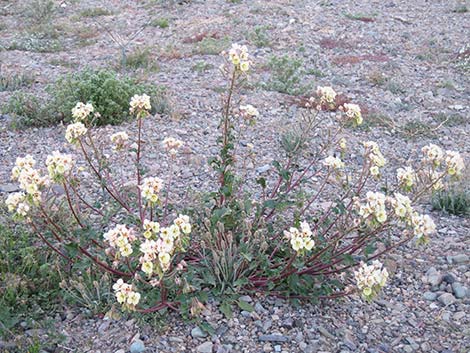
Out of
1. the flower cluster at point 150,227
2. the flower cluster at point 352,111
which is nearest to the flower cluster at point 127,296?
the flower cluster at point 150,227

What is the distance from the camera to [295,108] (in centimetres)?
759

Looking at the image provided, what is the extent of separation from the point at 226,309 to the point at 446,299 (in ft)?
5.35

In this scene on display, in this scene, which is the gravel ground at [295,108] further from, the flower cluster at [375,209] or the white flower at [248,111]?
the white flower at [248,111]

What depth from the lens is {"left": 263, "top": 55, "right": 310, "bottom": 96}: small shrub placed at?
26.9ft

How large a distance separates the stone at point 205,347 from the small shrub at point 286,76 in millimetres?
5344

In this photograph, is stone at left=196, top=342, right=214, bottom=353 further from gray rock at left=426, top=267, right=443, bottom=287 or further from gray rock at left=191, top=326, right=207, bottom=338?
gray rock at left=426, top=267, right=443, bottom=287

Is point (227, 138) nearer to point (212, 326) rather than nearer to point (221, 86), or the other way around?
point (212, 326)

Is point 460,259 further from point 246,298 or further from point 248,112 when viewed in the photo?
point 248,112

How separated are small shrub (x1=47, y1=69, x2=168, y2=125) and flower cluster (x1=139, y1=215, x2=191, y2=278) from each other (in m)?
3.67

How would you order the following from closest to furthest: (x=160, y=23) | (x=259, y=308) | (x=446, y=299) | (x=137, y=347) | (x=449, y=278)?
(x=137, y=347) → (x=259, y=308) → (x=446, y=299) → (x=449, y=278) → (x=160, y=23)

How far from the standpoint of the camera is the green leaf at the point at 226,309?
3.48 m

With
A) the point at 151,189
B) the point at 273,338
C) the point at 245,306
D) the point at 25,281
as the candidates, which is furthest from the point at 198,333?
the point at 25,281

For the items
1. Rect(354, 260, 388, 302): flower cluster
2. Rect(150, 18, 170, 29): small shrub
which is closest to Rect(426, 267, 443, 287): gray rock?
Rect(354, 260, 388, 302): flower cluster

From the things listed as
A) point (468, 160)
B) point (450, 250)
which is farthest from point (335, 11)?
point (450, 250)
